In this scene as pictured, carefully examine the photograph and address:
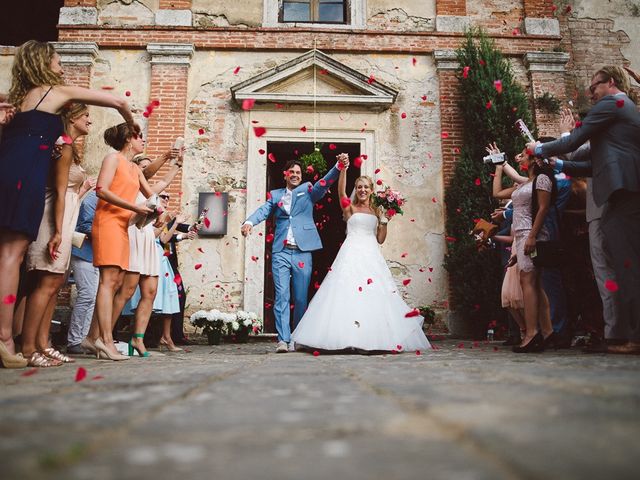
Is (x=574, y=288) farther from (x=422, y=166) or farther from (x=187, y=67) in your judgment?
(x=187, y=67)

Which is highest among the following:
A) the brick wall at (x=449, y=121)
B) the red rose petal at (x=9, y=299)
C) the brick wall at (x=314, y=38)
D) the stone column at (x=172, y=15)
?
the stone column at (x=172, y=15)

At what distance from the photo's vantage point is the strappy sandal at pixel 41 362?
3.11 meters

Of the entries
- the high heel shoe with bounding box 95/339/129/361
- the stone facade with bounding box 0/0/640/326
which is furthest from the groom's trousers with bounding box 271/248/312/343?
the stone facade with bounding box 0/0/640/326

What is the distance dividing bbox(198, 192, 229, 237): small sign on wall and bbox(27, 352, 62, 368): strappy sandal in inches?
203

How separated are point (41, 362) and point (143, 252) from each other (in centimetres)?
153

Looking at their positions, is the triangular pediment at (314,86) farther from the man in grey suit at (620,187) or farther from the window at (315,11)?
the man in grey suit at (620,187)

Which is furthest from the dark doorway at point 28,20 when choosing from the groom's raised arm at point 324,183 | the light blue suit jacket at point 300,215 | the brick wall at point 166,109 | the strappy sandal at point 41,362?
the strappy sandal at point 41,362

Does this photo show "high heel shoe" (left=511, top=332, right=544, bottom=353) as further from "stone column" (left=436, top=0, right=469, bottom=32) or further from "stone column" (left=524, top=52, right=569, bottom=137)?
"stone column" (left=436, top=0, right=469, bottom=32)

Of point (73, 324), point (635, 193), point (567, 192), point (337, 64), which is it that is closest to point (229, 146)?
point (337, 64)

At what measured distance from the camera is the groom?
17.9 feet

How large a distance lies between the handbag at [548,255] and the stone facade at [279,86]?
4226 millimetres

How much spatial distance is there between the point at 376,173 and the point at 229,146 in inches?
101

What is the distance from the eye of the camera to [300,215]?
580 centimetres

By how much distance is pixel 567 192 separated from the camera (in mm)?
4941
